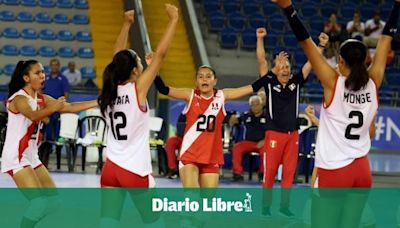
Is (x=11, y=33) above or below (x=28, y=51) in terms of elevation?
above

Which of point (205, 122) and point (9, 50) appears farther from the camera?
point (9, 50)

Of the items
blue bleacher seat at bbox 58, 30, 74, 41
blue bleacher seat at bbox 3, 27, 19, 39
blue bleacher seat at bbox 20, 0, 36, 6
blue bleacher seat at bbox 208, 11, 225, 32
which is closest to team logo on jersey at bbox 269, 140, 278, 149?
blue bleacher seat at bbox 208, 11, 225, 32

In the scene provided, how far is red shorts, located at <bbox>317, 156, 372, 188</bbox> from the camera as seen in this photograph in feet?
18.2

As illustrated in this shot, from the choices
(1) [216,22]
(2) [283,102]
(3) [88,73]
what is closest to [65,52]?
(3) [88,73]

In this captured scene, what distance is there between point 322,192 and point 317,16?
19.1 m

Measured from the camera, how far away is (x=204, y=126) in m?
8.63

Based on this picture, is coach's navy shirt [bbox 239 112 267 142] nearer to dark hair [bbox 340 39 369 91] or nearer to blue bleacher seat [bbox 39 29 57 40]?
dark hair [bbox 340 39 369 91]

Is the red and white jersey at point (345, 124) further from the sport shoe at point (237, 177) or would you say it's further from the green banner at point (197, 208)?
the sport shoe at point (237, 177)

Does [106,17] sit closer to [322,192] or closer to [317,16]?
[317,16]

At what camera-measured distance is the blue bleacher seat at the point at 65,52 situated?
23016 mm

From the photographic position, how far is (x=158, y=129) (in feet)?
52.6

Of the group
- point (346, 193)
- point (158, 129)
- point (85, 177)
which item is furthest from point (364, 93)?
point (158, 129)

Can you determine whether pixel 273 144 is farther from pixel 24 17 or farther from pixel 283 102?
pixel 24 17

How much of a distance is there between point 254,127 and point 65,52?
960 cm
